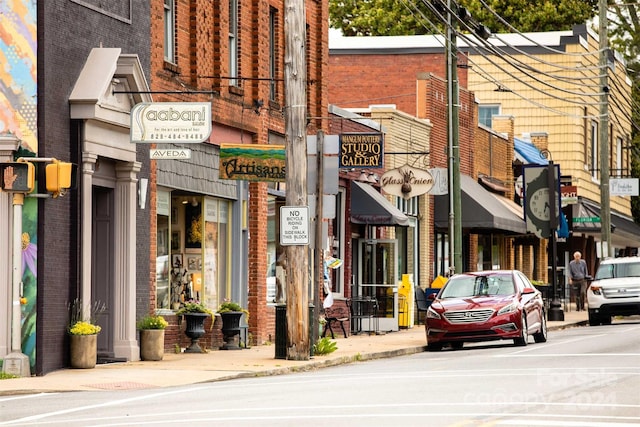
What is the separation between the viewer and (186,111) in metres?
21.3

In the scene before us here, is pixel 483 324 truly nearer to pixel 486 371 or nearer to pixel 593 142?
pixel 486 371

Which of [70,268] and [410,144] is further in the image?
[410,144]

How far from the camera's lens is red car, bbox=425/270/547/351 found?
26.0 m

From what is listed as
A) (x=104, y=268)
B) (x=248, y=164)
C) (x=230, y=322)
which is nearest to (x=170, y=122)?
(x=104, y=268)

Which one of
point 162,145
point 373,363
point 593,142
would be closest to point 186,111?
point 162,145

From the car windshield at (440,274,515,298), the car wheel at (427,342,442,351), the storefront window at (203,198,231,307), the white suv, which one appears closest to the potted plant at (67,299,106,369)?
the storefront window at (203,198,231,307)

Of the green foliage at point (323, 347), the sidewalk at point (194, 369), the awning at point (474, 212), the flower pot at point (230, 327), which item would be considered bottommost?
the sidewalk at point (194, 369)

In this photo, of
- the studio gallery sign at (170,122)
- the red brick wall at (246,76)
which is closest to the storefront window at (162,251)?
the red brick wall at (246,76)

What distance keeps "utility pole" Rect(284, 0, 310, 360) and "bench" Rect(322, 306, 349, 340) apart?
6200 millimetres

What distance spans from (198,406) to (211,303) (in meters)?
12.1

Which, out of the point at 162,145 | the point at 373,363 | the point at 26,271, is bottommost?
the point at 373,363

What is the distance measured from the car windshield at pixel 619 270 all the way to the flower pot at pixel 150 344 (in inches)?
686

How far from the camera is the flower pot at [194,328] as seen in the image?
2445 centimetres

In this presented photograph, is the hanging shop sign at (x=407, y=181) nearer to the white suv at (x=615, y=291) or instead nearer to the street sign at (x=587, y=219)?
the white suv at (x=615, y=291)
